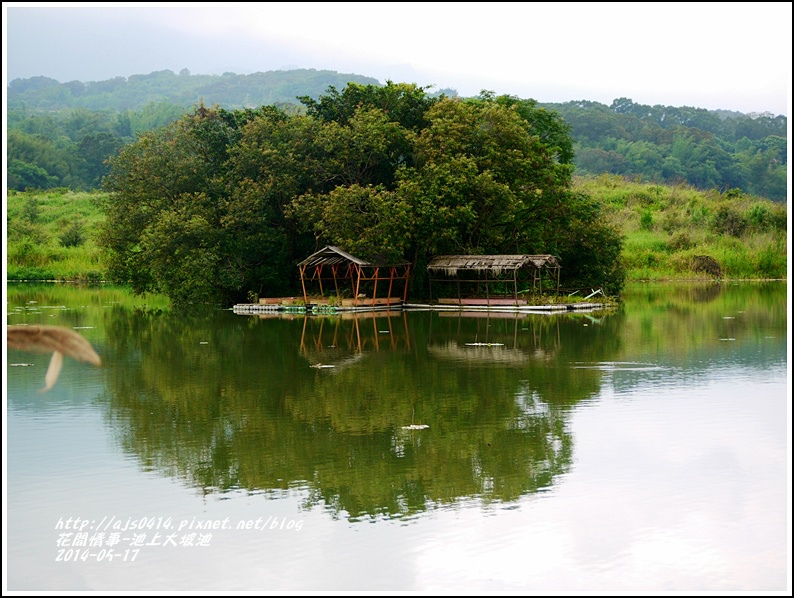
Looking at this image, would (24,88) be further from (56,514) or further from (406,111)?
(56,514)

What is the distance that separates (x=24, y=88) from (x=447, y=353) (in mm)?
145009

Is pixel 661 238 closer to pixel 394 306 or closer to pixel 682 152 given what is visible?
pixel 394 306

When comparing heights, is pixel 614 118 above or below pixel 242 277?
above

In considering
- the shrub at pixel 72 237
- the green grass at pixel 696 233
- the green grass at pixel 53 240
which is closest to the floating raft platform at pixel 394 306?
the green grass at pixel 53 240

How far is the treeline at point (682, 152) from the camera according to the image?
66188 mm

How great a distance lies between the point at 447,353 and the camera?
17.1 meters

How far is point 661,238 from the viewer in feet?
146

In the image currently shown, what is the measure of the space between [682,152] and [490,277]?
4390 centimetres

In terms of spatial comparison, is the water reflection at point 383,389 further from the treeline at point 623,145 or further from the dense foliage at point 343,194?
the treeline at point 623,145

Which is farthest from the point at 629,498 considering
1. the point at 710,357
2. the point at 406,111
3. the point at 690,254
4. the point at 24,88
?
the point at 24,88

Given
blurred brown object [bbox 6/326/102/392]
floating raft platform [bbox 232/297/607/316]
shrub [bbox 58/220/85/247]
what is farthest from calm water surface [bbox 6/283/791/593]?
shrub [bbox 58/220/85/247]

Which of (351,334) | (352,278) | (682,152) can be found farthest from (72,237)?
(682,152)

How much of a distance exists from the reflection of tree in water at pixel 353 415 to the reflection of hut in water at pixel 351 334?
0.30ft

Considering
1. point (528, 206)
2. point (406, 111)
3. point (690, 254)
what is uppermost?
point (406, 111)
